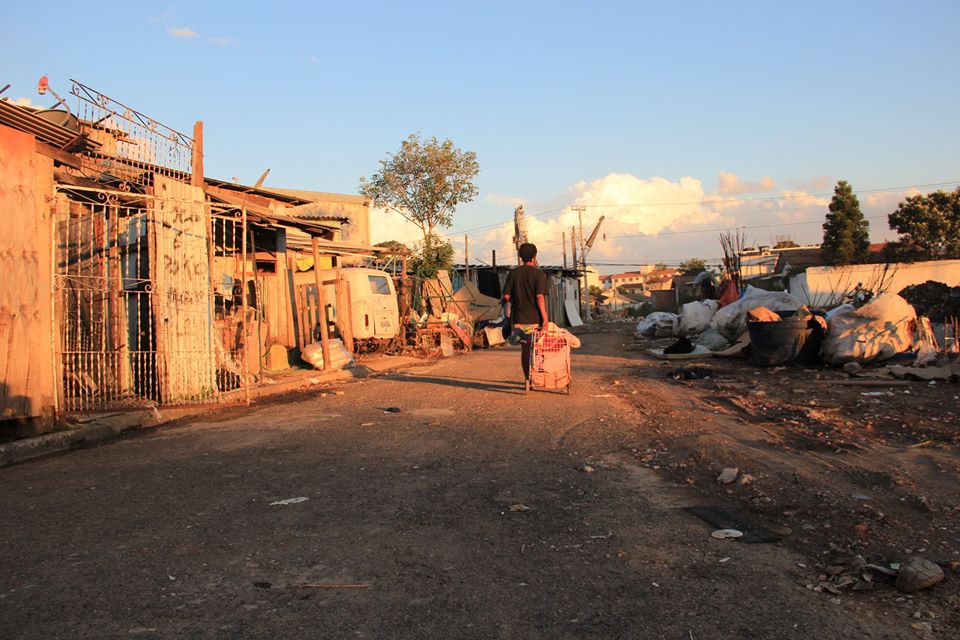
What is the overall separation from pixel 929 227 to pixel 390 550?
4572 centimetres

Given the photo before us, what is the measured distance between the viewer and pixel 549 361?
348 inches

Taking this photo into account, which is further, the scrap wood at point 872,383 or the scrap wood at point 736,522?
the scrap wood at point 872,383

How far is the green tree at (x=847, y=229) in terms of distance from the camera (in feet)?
133

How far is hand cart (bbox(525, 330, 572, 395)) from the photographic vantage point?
28.7 feet

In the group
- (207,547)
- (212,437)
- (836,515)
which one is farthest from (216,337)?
(836,515)

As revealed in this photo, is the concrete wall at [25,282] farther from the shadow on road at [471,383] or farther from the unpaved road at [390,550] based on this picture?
the shadow on road at [471,383]

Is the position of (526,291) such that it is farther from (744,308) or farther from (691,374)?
(744,308)

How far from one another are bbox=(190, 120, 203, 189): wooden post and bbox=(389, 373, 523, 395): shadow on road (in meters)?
4.55

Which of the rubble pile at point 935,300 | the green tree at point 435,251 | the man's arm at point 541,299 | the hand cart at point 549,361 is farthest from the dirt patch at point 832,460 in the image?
the green tree at point 435,251

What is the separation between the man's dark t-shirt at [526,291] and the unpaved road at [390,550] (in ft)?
8.90

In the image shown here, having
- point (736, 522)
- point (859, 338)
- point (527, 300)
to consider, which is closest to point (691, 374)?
point (859, 338)

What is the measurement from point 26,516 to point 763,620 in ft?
13.7

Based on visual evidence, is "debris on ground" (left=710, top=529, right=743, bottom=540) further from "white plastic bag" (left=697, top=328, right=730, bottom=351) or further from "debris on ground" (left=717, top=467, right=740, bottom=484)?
"white plastic bag" (left=697, top=328, right=730, bottom=351)

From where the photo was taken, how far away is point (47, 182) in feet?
22.2
